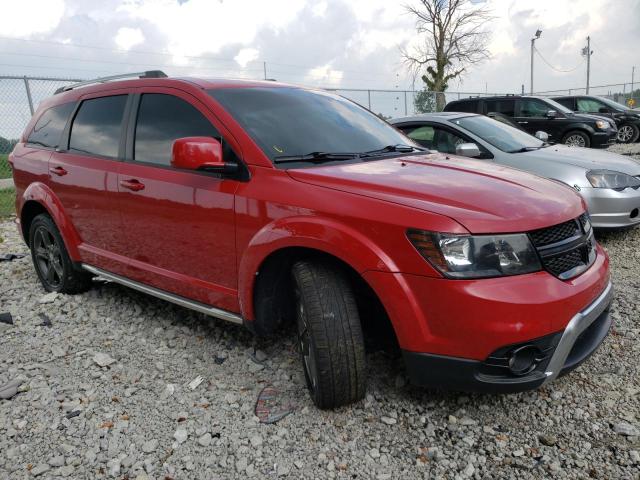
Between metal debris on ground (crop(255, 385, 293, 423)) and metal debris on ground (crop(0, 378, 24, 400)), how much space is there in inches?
55.0

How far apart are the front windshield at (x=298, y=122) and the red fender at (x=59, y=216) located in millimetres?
1776

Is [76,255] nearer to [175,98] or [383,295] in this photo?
[175,98]

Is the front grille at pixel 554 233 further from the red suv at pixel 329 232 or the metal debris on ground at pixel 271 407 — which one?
the metal debris on ground at pixel 271 407

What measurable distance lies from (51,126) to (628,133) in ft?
56.2

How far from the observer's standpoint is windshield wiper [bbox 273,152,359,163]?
2.87 metres

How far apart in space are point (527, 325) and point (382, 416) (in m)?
0.89

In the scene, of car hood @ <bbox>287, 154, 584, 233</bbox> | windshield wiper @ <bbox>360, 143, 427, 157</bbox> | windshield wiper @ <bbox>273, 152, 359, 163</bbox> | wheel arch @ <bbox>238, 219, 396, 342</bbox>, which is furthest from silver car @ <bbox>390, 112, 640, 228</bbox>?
wheel arch @ <bbox>238, 219, 396, 342</bbox>

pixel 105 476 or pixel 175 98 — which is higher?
pixel 175 98

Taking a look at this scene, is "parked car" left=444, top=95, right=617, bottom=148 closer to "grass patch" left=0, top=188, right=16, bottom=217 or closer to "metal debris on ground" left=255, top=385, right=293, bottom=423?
"grass patch" left=0, top=188, right=16, bottom=217

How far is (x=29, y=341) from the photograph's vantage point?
3.67m

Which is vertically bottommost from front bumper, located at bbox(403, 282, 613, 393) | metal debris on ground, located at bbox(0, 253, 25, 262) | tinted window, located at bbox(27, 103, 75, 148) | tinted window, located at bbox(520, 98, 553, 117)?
metal debris on ground, located at bbox(0, 253, 25, 262)

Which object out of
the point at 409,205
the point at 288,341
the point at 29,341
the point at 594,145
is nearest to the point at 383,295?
the point at 409,205

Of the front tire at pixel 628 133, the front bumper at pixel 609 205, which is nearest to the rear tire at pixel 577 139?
the front tire at pixel 628 133

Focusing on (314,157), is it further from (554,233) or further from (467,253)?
(554,233)
